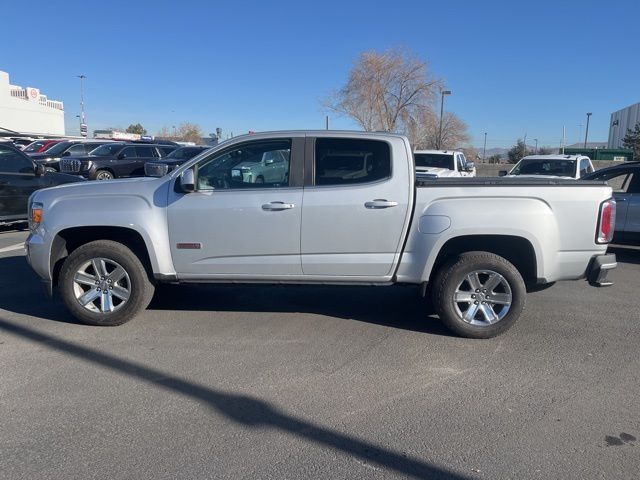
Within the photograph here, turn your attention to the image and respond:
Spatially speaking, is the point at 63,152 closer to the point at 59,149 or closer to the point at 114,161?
the point at 59,149

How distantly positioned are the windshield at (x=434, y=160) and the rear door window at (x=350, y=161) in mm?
11789

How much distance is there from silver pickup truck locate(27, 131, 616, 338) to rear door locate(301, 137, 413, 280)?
1cm

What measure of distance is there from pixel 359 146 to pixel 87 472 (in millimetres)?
3497

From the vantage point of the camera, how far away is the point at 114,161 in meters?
18.4

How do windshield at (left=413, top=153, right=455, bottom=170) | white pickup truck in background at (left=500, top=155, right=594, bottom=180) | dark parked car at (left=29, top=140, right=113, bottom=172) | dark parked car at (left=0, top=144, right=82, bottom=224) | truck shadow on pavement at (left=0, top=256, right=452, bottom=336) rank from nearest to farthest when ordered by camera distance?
truck shadow on pavement at (left=0, top=256, right=452, bottom=336)
dark parked car at (left=0, top=144, right=82, bottom=224)
white pickup truck in background at (left=500, top=155, right=594, bottom=180)
windshield at (left=413, top=153, right=455, bottom=170)
dark parked car at (left=29, top=140, right=113, bottom=172)

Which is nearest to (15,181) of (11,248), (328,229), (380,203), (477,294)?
(11,248)

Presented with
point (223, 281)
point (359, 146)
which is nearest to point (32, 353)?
point (223, 281)


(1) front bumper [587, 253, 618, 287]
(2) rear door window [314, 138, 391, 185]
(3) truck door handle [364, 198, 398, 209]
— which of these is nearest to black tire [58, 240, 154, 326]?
(2) rear door window [314, 138, 391, 185]

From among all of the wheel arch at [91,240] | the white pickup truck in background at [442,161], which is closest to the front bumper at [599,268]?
the wheel arch at [91,240]

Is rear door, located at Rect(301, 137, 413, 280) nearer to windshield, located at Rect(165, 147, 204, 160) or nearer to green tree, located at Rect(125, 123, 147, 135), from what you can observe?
windshield, located at Rect(165, 147, 204, 160)

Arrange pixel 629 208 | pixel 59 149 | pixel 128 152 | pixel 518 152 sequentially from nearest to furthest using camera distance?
pixel 629 208
pixel 128 152
pixel 59 149
pixel 518 152

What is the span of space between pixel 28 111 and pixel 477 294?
8193cm

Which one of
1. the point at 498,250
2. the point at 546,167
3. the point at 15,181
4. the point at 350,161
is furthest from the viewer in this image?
the point at 546,167

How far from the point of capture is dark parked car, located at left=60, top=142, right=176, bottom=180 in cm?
1766
